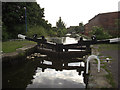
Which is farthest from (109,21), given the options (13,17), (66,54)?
(13,17)

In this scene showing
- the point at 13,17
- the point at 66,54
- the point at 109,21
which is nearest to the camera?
the point at 66,54

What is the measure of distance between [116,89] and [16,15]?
19.3 m

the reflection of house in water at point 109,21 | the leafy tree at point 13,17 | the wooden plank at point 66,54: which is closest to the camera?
the wooden plank at point 66,54

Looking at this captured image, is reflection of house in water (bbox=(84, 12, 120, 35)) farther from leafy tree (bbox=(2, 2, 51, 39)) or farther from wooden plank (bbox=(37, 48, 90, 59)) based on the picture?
leafy tree (bbox=(2, 2, 51, 39))

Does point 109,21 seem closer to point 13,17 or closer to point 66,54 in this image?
point 66,54

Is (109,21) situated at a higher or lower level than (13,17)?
lower

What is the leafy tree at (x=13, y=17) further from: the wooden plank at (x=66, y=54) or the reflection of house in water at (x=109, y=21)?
the reflection of house in water at (x=109, y=21)

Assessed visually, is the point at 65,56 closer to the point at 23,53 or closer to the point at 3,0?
the point at 23,53

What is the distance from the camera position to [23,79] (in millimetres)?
5367

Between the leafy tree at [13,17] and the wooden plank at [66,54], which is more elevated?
the leafy tree at [13,17]

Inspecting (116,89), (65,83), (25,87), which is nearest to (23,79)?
(25,87)

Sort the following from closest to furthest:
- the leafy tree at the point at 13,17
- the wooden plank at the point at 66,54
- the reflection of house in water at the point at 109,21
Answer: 1. the wooden plank at the point at 66,54
2. the leafy tree at the point at 13,17
3. the reflection of house in water at the point at 109,21

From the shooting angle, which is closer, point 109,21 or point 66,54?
point 66,54

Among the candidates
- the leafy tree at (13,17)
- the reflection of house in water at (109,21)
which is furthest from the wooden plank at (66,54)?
the reflection of house in water at (109,21)
